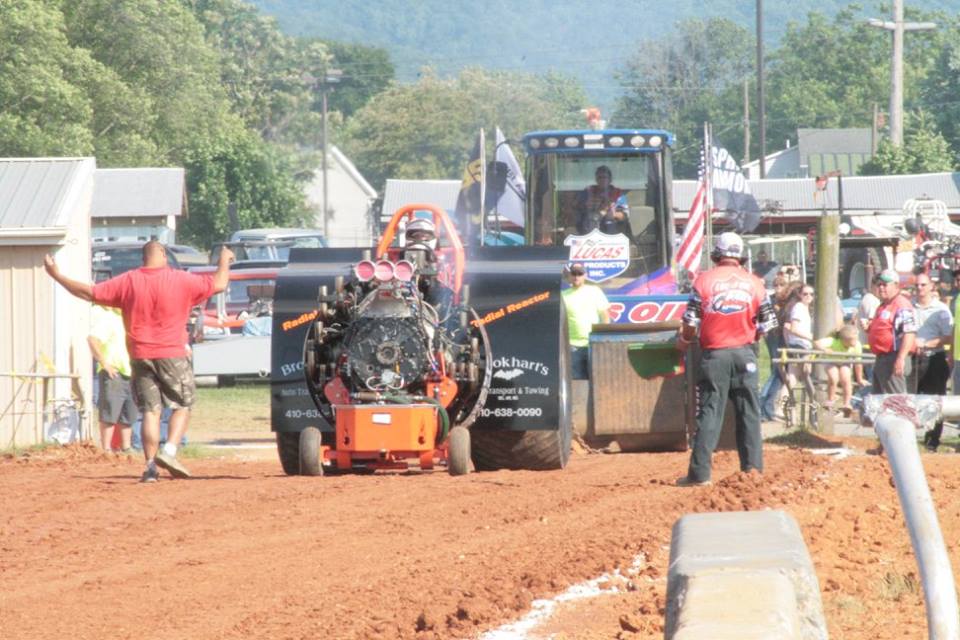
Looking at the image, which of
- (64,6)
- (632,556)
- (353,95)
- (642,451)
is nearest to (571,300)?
(642,451)

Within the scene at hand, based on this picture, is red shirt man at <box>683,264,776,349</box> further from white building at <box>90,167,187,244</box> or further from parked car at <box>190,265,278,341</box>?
white building at <box>90,167,187,244</box>

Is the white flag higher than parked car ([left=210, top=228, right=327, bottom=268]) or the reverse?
higher

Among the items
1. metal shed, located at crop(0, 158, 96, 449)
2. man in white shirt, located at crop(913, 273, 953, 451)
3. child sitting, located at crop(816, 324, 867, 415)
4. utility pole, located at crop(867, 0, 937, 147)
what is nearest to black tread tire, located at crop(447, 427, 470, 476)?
man in white shirt, located at crop(913, 273, 953, 451)

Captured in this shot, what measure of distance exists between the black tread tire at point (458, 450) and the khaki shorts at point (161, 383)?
2.05m

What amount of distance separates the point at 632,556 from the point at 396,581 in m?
1.28

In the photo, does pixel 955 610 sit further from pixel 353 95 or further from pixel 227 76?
pixel 353 95

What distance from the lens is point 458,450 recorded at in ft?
38.1

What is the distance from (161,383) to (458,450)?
2293 millimetres

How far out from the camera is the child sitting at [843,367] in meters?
17.6

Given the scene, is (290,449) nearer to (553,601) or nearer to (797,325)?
(553,601)

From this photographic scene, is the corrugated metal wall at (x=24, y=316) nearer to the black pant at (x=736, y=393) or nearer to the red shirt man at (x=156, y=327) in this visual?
the red shirt man at (x=156, y=327)

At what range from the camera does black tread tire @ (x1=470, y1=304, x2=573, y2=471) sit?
487 inches

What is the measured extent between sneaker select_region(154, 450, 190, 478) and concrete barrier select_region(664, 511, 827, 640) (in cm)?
665

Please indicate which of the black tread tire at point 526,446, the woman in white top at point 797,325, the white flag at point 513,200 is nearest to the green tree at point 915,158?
the woman in white top at point 797,325
